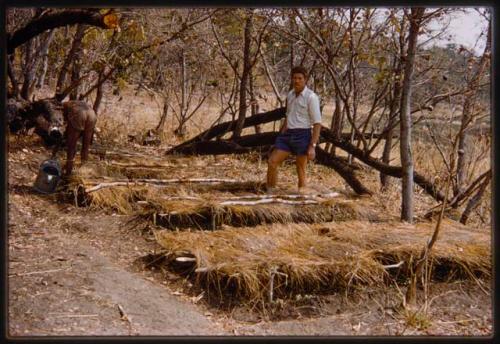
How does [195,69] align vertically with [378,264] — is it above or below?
above

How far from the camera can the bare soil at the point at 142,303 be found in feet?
12.3

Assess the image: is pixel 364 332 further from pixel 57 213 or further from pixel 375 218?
pixel 57 213

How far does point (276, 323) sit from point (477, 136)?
191 inches

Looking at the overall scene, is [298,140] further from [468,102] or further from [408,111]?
[468,102]

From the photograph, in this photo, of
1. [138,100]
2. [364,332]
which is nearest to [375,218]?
[364,332]

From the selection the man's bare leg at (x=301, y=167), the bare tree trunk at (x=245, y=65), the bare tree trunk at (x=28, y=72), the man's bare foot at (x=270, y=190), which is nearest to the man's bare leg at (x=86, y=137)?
the bare tree trunk at (x=28, y=72)

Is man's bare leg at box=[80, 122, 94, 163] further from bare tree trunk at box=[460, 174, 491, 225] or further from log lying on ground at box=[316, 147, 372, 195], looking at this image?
bare tree trunk at box=[460, 174, 491, 225]

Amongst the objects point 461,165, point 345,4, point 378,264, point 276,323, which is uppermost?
point 345,4

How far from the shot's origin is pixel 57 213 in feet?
19.0

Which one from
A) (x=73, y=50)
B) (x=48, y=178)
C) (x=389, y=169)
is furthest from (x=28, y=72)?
(x=389, y=169)

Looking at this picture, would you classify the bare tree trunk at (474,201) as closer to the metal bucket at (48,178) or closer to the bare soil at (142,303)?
the bare soil at (142,303)

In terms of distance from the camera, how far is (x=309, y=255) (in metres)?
4.90

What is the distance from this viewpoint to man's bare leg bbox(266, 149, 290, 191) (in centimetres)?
623

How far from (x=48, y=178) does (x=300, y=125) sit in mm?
2488
